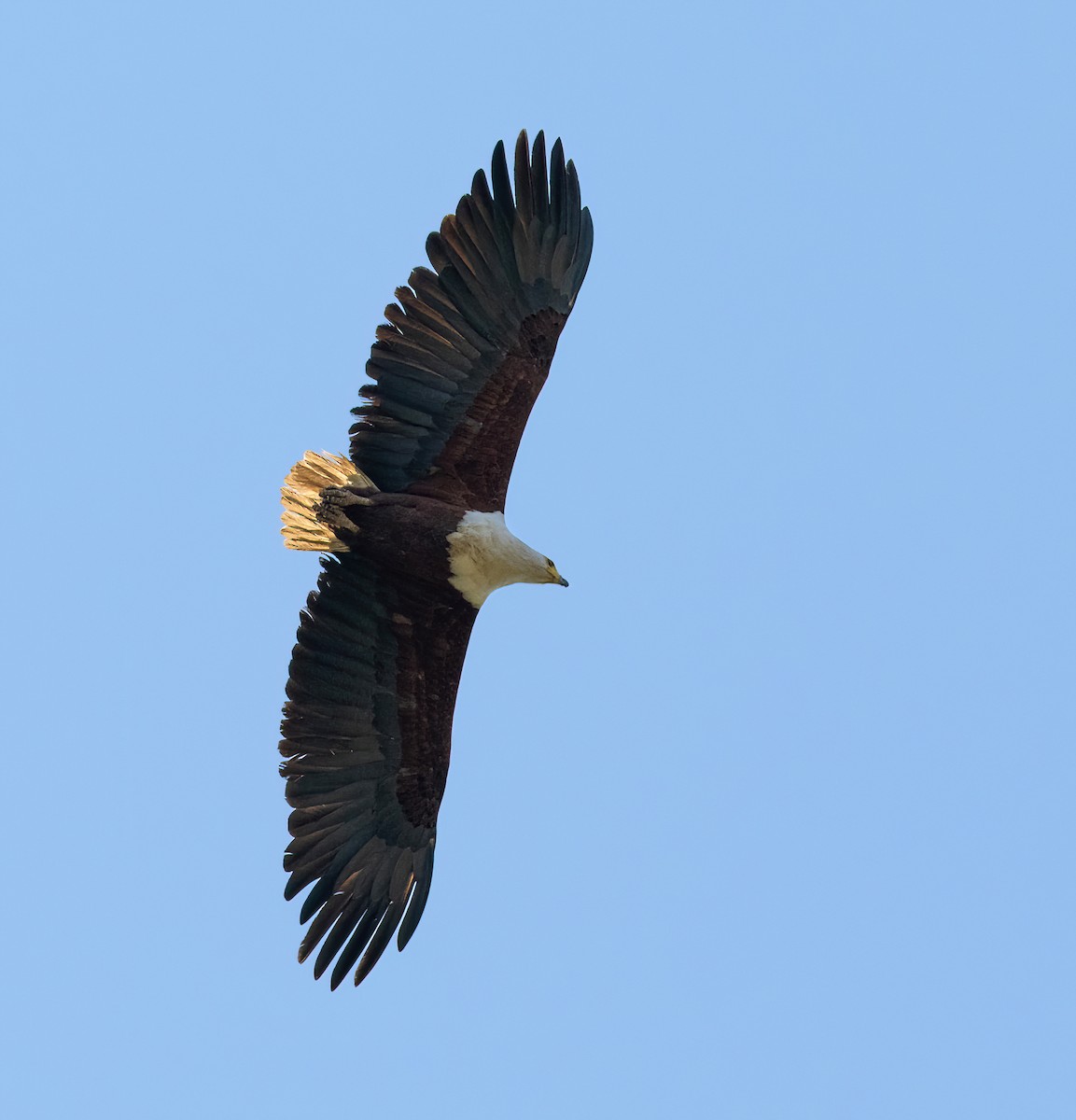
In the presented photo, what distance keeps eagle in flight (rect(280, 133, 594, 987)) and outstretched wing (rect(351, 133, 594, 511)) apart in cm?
1

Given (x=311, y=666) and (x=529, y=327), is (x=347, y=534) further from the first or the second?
(x=529, y=327)

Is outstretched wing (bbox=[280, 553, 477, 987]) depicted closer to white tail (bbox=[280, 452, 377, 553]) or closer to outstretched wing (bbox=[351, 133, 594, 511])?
white tail (bbox=[280, 452, 377, 553])

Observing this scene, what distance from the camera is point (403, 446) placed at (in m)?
12.6

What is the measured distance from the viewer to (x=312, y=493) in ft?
41.8

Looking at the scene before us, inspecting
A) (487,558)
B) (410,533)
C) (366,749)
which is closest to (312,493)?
(410,533)

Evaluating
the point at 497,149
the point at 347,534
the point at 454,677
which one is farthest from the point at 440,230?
the point at 454,677

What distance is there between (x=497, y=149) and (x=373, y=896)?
448 centimetres

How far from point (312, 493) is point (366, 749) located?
5.19ft

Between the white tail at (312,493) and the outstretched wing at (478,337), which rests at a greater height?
the outstretched wing at (478,337)

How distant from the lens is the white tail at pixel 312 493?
499 inches

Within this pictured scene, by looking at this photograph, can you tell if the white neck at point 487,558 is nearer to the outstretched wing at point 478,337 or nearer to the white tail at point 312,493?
the outstretched wing at point 478,337

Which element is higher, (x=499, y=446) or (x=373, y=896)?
(x=499, y=446)

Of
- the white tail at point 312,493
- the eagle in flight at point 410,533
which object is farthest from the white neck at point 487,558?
the white tail at point 312,493

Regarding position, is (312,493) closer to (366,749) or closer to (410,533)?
(410,533)
